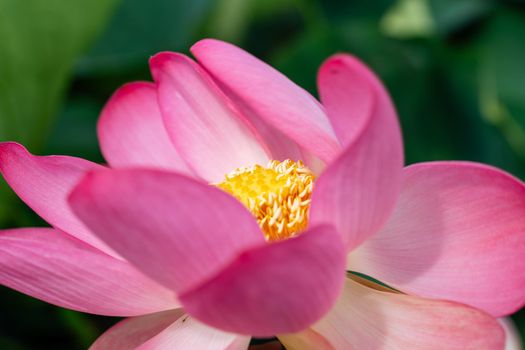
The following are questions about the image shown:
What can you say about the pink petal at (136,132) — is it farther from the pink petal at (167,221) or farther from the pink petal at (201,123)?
the pink petal at (167,221)

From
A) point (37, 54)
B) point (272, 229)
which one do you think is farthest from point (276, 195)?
point (37, 54)

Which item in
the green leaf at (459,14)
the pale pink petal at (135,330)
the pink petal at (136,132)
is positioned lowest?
the green leaf at (459,14)

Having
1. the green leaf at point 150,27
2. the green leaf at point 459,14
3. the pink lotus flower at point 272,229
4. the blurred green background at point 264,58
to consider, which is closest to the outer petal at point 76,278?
the pink lotus flower at point 272,229

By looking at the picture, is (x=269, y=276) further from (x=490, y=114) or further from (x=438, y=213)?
(x=490, y=114)

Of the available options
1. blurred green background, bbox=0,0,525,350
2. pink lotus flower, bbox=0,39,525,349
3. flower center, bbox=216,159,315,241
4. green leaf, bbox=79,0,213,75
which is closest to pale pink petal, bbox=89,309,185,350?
pink lotus flower, bbox=0,39,525,349

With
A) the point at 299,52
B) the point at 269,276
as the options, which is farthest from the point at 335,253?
the point at 299,52

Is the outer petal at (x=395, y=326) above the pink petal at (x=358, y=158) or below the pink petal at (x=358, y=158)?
below
